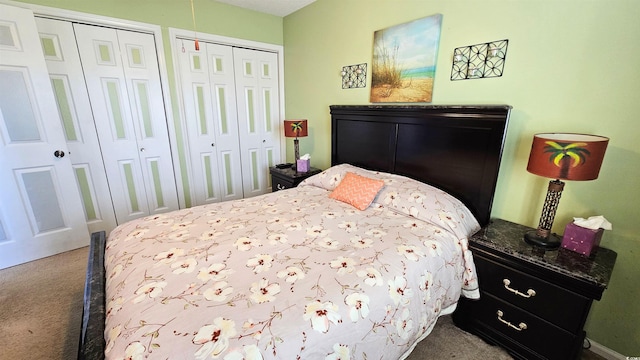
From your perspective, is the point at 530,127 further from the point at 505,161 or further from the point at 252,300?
the point at 252,300

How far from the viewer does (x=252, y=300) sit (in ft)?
3.32

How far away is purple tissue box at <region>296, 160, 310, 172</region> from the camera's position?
9.68 feet

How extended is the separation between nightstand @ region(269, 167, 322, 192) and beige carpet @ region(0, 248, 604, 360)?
180 cm

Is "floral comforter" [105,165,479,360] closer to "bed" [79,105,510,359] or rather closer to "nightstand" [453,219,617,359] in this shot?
"bed" [79,105,510,359]

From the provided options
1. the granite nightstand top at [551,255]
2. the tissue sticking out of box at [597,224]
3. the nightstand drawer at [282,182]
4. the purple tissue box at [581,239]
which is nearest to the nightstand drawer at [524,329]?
the granite nightstand top at [551,255]

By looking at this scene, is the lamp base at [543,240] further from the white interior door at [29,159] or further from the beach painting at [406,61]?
the white interior door at [29,159]

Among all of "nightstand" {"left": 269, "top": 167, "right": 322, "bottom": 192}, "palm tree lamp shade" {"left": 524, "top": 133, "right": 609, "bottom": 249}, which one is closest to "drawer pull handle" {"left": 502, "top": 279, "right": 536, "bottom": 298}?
"palm tree lamp shade" {"left": 524, "top": 133, "right": 609, "bottom": 249}

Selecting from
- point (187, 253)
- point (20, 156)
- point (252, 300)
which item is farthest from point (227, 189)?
point (252, 300)

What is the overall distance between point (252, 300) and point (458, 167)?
5.34ft

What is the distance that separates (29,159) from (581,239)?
3903 millimetres

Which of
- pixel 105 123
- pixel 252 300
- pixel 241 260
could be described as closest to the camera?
pixel 252 300

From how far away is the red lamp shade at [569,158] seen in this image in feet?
4.00

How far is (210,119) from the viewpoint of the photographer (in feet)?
10.3

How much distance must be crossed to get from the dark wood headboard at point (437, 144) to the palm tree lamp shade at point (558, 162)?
30 centimetres
